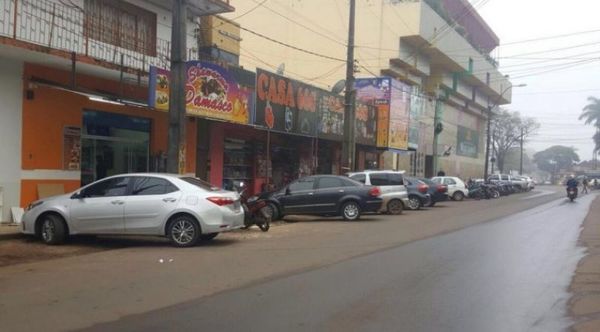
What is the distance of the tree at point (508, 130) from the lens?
287 ft

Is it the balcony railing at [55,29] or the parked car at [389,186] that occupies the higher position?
the balcony railing at [55,29]

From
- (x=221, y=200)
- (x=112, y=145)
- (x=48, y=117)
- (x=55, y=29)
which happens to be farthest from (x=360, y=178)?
(x=55, y=29)

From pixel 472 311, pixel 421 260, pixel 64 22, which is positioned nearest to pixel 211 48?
pixel 64 22

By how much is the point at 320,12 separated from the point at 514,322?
41039 mm

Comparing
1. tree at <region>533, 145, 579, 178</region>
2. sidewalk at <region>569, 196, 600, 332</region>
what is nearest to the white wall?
sidewalk at <region>569, 196, 600, 332</region>

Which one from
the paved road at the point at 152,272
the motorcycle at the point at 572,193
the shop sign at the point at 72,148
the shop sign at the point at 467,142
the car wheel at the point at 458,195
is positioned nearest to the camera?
the paved road at the point at 152,272

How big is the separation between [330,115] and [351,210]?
975cm

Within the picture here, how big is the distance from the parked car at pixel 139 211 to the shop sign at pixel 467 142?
50.5 metres

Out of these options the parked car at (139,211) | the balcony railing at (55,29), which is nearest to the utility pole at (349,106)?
the balcony railing at (55,29)

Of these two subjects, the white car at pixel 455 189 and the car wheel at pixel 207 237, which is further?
the white car at pixel 455 189

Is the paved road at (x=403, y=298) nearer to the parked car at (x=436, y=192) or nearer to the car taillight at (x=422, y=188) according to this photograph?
the car taillight at (x=422, y=188)

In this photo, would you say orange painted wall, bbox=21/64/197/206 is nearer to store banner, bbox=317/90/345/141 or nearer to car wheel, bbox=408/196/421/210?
store banner, bbox=317/90/345/141

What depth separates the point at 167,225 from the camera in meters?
12.0

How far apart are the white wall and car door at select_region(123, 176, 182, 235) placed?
4748 mm
